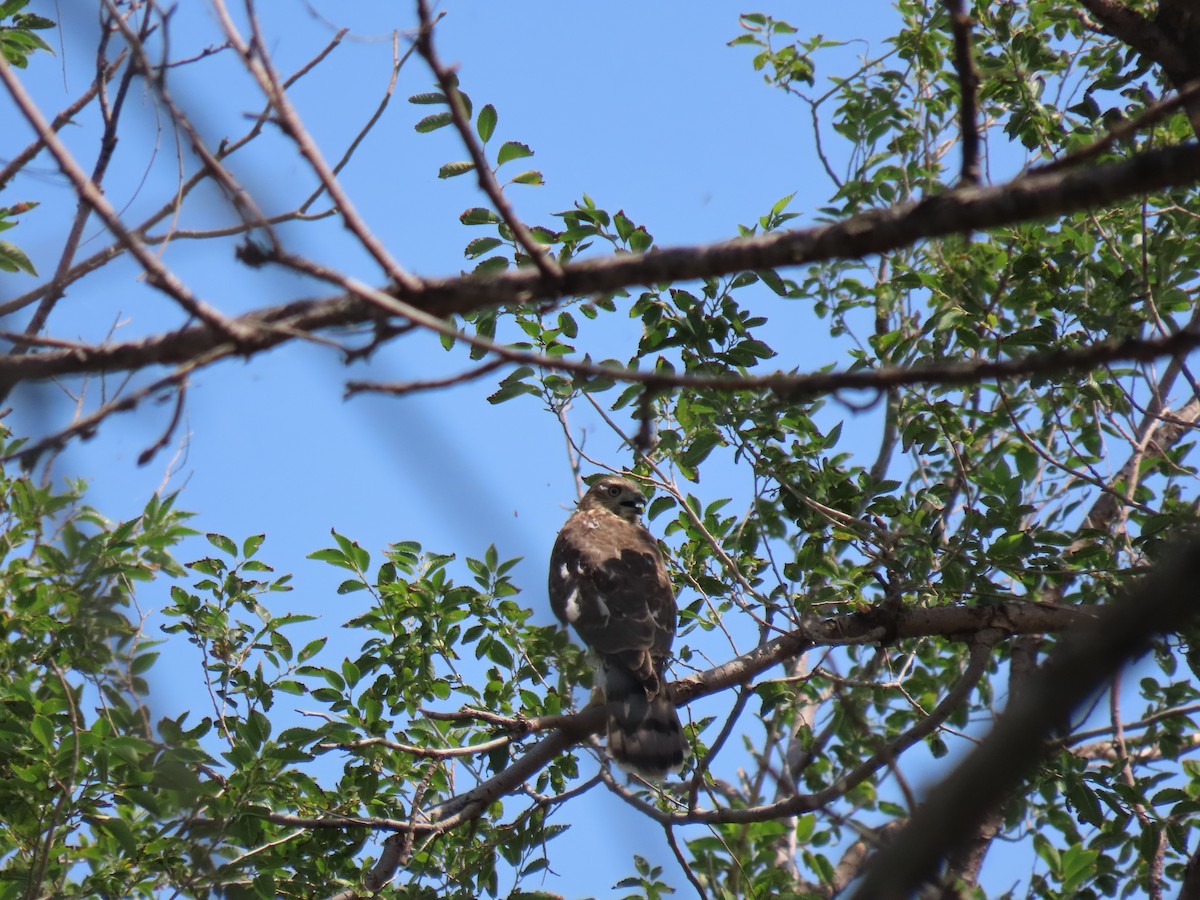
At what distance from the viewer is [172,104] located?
6.86 feet

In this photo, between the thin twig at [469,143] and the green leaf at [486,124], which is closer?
the thin twig at [469,143]

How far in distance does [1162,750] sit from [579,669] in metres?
2.55

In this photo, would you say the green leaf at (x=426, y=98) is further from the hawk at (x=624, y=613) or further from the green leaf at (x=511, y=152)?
the hawk at (x=624, y=613)

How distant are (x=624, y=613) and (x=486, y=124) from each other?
10.6 feet

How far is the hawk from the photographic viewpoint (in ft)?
18.5

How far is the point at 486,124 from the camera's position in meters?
3.88

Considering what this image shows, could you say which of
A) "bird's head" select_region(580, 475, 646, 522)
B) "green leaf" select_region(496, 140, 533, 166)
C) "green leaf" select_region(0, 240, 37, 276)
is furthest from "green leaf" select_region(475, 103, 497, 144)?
"bird's head" select_region(580, 475, 646, 522)

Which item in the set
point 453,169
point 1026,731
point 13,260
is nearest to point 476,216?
point 453,169

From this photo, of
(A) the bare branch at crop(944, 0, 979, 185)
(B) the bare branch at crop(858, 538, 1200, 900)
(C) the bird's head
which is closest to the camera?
(B) the bare branch at crop(858, 538, 1200, 900)

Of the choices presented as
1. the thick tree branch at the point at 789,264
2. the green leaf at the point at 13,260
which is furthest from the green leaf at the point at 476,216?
the thick tree branch at the point at 789,264

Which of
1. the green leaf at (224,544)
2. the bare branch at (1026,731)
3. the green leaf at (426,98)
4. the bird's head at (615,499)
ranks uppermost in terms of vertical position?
the bird's head at (615,499)

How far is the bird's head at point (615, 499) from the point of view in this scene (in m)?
8.09

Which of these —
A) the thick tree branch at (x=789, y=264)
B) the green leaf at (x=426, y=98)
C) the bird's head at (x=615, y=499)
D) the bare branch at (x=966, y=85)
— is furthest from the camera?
the bird's head at (x=615, y=499)

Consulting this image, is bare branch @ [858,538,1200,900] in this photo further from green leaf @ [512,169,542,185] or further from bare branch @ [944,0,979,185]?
green leaf @ [512,169,542,185]
